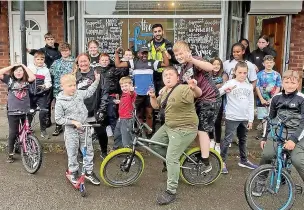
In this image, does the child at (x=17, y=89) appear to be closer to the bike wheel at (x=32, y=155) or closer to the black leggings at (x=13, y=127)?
the black leggings at (x=13, y=127)

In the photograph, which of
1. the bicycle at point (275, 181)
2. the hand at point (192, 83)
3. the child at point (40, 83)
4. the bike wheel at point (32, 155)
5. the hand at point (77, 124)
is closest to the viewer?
the bicycle at point (275, 181)

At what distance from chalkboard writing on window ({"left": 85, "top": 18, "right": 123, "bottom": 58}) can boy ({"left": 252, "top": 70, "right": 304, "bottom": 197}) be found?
171 inches

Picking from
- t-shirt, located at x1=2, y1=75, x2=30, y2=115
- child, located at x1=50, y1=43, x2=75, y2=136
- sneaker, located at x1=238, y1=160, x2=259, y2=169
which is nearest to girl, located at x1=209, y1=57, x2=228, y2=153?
sneaker, located at x1=238, y1=160, x2=259, y2=169

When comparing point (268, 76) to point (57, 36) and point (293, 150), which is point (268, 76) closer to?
point (293, 150)

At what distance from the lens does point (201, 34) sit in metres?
7.57

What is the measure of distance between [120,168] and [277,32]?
603cm

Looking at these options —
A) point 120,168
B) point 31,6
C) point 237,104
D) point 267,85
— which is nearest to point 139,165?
point 120,168

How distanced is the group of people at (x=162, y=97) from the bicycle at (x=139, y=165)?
13 cm

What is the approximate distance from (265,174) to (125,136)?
2.08 meters

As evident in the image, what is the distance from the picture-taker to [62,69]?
20.7 feet

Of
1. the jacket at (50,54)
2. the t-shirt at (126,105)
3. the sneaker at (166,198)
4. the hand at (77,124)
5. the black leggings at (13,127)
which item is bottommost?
the sneaker at (166,198)

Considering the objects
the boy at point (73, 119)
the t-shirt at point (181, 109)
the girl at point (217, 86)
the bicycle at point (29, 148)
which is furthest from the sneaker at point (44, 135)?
the t-shirt at point (181, 109)

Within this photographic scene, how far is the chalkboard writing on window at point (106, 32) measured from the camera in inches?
296

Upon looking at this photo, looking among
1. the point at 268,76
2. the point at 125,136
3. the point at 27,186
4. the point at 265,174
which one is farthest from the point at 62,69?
the point at 265,174
